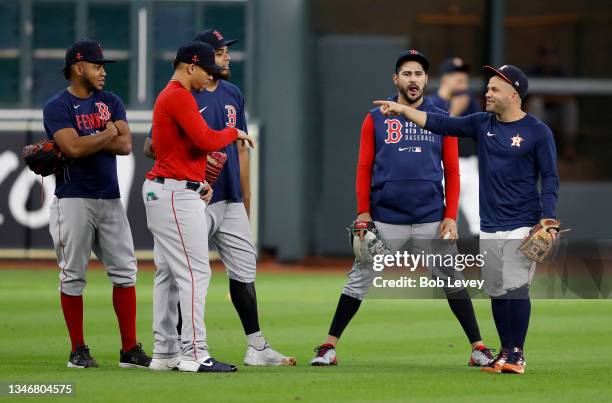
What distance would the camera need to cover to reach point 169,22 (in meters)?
17.5

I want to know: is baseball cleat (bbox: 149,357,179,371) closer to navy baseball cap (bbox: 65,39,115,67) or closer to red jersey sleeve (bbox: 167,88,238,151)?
red jersey sleeve (bbox: 167,88,238,151)

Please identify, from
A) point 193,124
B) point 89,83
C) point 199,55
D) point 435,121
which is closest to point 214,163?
point 193,124

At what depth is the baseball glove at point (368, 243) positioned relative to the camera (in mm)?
8789

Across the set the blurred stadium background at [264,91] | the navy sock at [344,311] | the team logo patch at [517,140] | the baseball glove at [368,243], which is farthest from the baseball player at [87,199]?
the blurred stadium background at [264,91]

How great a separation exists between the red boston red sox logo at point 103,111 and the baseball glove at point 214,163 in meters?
0.82

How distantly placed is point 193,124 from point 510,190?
1.96 m

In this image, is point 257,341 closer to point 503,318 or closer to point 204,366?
point 204,366

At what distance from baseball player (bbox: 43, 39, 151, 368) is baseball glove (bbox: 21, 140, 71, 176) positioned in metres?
0.05

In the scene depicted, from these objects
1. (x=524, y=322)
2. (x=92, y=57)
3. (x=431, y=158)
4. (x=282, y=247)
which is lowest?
(x=282, y=247)

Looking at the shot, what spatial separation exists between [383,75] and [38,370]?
10545 millimetres

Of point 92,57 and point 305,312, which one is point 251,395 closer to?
point 92,57

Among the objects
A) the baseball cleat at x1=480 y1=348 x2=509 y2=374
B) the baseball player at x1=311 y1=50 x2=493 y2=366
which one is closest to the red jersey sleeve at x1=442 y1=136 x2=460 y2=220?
the baseball player at x1=311 y1=50 x2=493 y2=366

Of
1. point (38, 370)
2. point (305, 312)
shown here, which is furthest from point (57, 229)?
point (305, 312)

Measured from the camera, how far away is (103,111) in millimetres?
9023
